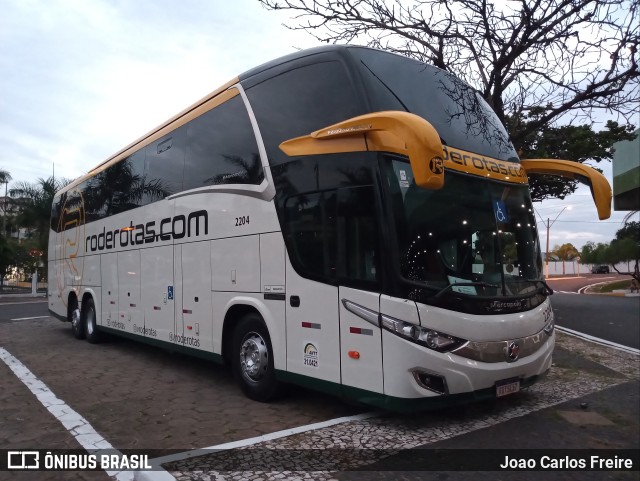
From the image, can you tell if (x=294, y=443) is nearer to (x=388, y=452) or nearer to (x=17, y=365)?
(x=388, y=452)

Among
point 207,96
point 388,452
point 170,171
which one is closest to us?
point 388,452

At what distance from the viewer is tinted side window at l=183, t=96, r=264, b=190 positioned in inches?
243

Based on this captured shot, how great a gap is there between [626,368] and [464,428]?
4788 millimetres

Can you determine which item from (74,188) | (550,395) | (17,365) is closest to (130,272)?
(17,365)

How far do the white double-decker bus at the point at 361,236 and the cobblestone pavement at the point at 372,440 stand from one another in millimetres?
381

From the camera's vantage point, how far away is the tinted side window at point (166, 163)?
25.3 feet

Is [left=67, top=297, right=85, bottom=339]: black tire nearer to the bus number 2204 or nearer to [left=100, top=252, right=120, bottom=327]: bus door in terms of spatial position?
[left=100, top=252, right=120, bottom=327]: bus door

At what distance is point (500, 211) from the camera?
212 inches

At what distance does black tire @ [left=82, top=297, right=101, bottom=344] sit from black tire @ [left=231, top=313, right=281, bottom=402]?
5731 mm

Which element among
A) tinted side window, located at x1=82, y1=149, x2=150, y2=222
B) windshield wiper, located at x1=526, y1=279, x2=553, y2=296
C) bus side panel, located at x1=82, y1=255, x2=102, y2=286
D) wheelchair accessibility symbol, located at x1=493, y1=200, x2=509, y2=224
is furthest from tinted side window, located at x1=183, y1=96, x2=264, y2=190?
bus side panel, located at x1=82, y1=255, x2=102, y2=286

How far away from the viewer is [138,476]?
3.79m

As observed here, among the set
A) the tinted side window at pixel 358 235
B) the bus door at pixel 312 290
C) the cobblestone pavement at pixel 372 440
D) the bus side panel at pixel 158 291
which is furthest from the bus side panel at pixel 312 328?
the bus side panel at pixel 158 291

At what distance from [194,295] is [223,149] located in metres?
2.14

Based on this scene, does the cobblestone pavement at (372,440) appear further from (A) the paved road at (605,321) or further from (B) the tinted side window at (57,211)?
(B) the tinted side window at (57,211)
